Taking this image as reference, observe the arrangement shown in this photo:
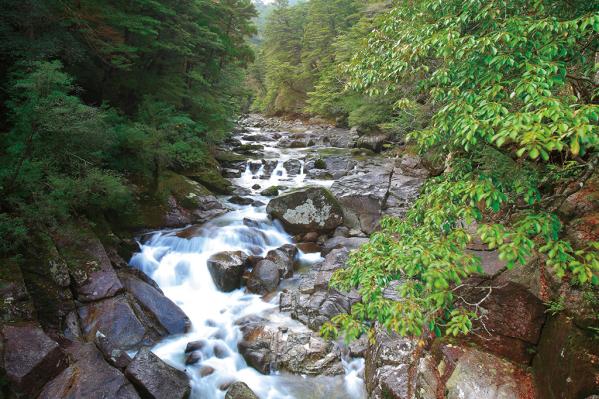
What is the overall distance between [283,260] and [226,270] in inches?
67.7

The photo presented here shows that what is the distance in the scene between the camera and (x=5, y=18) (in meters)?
8.05

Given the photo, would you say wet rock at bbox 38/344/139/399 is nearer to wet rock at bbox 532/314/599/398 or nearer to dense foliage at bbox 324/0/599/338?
dense foliage at bbox 324/0/599/338

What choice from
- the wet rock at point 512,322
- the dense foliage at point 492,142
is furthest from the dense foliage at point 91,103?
the wet rock at point 512,322

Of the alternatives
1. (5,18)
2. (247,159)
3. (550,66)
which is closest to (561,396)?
(550,66)

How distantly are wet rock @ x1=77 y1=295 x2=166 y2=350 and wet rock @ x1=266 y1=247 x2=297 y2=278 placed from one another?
3.66 meters

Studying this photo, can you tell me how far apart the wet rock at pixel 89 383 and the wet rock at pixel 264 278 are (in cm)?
408

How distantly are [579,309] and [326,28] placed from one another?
35.8 metres

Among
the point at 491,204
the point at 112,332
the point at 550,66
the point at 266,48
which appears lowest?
the point at 112,332

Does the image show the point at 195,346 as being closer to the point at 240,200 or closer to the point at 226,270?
the point at 226,270

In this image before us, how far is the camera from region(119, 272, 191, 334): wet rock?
766 cm

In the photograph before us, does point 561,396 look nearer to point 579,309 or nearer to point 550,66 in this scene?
point 579,309

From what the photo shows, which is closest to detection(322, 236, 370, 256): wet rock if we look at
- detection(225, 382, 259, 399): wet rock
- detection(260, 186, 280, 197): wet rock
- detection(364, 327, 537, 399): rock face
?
detection(260, 186, 280, 197): wet rock

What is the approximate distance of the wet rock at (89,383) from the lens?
16.6 ft

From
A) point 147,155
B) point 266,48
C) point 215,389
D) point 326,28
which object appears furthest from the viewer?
point 266,48
